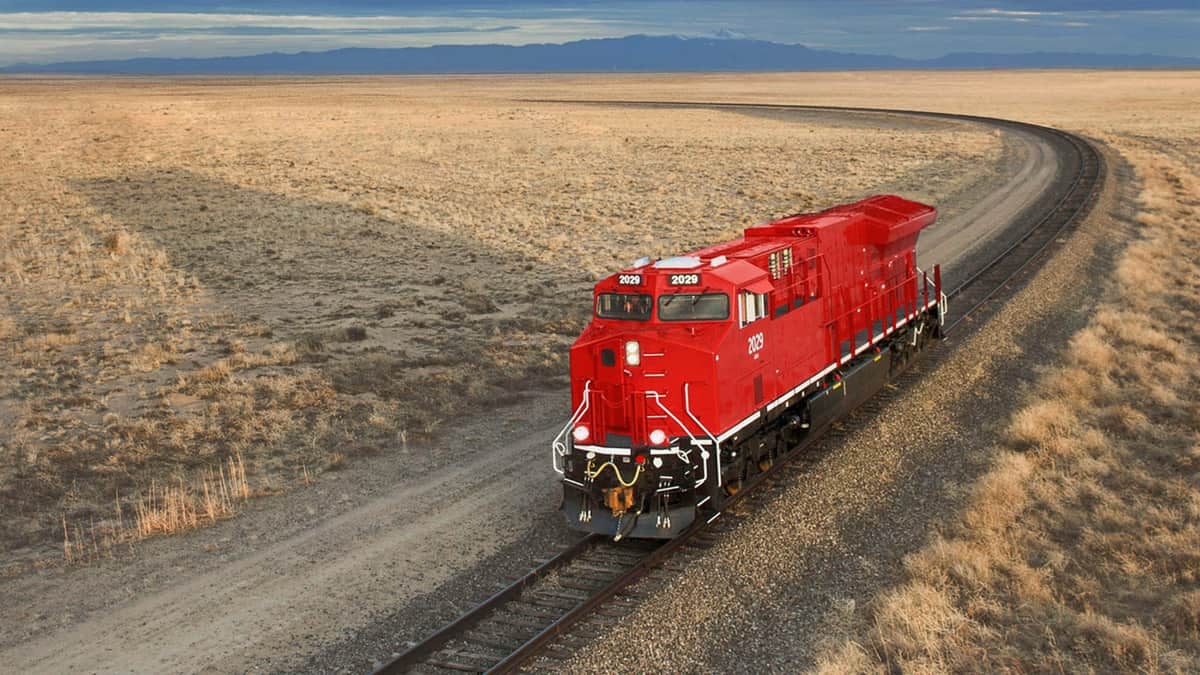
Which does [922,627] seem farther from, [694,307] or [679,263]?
[679,263]

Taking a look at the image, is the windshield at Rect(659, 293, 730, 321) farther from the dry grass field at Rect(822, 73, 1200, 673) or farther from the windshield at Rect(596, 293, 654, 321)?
the dry grass field at Rect(822, 73, 1200, 673)

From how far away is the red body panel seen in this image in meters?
14.9

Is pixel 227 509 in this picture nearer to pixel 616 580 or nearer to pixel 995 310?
pixel 616 580

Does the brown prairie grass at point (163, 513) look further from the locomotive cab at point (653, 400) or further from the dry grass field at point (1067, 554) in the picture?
the dry grass field at point (1067, 554)

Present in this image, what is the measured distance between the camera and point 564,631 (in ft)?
41.4

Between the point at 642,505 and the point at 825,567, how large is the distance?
8.14 ft

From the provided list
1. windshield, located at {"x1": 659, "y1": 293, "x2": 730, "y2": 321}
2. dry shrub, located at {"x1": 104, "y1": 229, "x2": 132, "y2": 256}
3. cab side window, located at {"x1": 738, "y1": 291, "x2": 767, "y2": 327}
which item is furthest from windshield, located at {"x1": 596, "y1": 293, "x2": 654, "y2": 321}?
dry shrub, located at {"x1": 104, "y1": 229, "x2": 132, "y2": 256}

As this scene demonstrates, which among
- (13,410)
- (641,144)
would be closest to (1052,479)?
(13,410)

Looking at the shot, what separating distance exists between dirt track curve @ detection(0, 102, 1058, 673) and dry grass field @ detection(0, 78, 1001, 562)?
1.28 meters

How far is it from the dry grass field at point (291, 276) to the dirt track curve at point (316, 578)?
1281 mm

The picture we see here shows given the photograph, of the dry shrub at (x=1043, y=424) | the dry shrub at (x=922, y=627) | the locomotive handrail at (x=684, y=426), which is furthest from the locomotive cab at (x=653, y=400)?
the dry shrub at (x=1043, y=424)

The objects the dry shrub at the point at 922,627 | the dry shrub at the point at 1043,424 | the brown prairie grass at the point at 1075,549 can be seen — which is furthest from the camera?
the dry shrub at the point at 1043,424

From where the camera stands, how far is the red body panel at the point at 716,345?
48.7 feet

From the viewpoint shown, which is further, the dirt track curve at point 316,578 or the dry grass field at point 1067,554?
the dirt track curve at point 316,578
